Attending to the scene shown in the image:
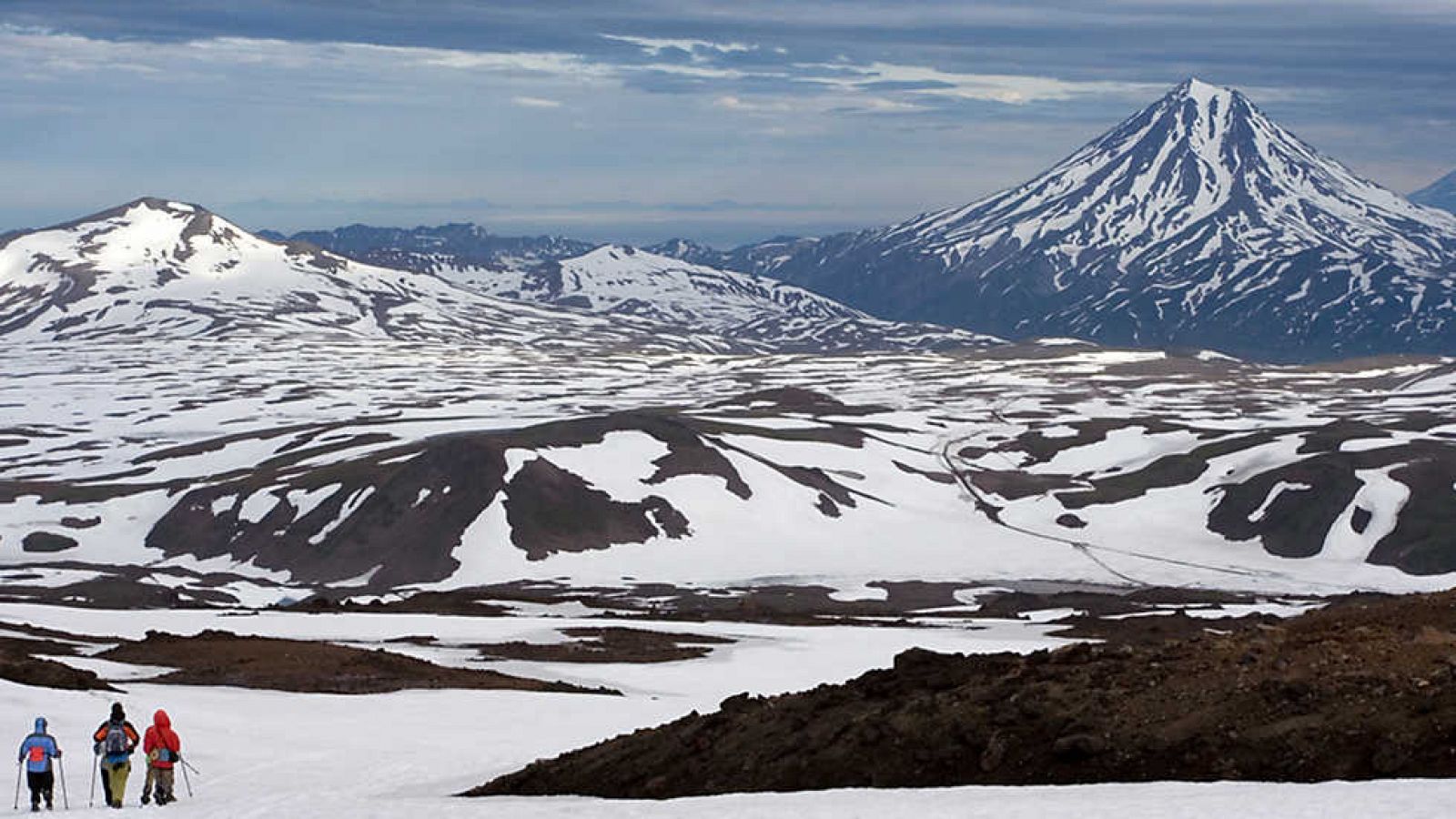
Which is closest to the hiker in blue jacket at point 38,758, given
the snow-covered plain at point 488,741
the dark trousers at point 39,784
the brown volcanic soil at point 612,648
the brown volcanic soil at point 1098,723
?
the dark trousers at point 39,784

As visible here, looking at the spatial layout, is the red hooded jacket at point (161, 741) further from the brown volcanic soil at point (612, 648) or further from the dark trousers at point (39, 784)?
the brown volcanic soil at point (612, 648)

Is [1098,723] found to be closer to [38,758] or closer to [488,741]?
[38,758]

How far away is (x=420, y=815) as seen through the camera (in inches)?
1053

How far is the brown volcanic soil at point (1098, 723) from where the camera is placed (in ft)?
79.8

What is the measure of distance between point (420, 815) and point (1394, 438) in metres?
156

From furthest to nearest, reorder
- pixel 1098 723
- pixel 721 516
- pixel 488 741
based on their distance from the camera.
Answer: pixel 721 516 → pixel 488 741 → pixel 1098 723

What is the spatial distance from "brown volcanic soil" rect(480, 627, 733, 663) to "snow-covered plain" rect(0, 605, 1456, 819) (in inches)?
51.3

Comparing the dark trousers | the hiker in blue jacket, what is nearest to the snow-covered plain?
the dark trousers

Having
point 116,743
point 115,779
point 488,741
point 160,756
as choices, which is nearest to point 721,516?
point 488,741

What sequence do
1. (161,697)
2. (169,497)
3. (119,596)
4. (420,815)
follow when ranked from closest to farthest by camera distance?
(420,815) < (161,697) < (119,596) < (169,497)

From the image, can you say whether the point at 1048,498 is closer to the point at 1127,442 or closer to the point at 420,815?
the point at 1127,442

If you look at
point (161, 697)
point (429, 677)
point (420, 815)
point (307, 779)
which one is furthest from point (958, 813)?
point (429, 677)

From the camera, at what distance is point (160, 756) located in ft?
94.2

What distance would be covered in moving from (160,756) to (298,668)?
76.9ft
